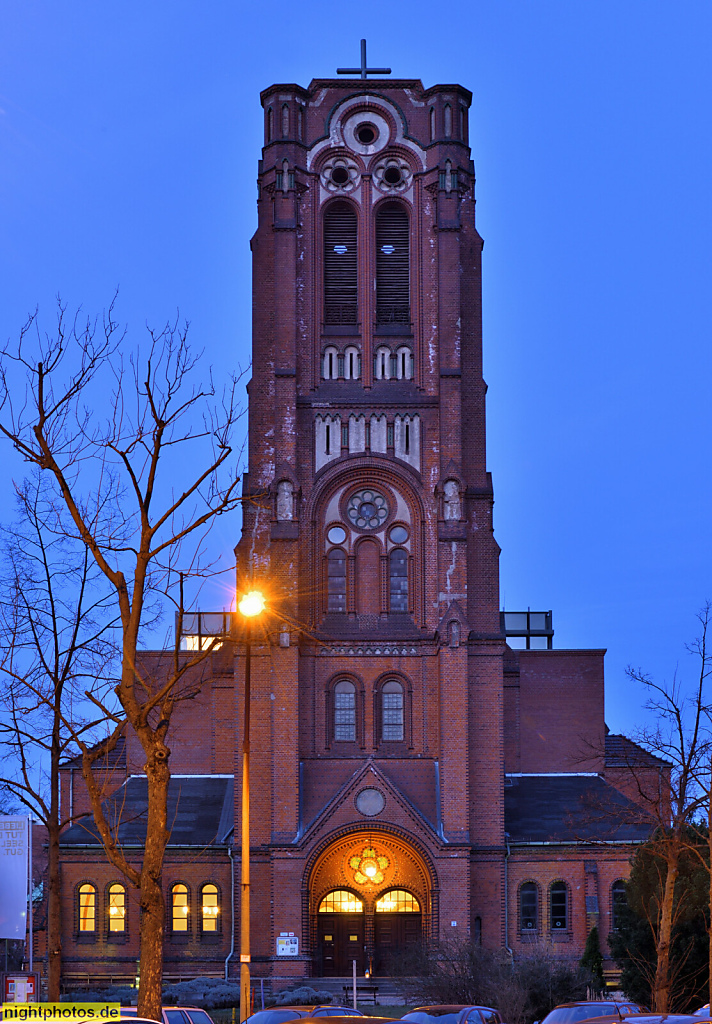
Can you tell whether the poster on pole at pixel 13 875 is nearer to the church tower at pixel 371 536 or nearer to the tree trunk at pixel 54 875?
the tree trunk at pixel 54 875

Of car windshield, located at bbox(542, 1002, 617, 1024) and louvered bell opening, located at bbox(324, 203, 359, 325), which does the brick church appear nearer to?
louvered bell opening, located at bbox(324, 203, 359, 325)

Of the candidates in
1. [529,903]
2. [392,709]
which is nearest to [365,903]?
[529,903]

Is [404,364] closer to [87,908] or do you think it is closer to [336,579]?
[336,579]

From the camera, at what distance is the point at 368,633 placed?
52.7 metres

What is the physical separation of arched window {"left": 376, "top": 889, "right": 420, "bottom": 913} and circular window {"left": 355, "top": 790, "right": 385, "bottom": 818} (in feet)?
10.5

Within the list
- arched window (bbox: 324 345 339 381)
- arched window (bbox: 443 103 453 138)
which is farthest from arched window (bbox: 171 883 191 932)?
arched window (bbox: 443 103 453 138)

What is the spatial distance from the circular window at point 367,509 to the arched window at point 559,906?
46.5 feet

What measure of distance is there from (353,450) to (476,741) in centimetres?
1113

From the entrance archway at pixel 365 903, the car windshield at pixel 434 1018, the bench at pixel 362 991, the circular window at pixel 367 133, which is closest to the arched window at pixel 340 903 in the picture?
the entrance archway at pixel 365 903

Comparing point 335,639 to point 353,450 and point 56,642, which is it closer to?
point 353,450

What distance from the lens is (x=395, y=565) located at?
175ft

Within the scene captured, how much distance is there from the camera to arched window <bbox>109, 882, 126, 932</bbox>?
173 feet

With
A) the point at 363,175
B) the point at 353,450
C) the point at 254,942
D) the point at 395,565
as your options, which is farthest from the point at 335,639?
the point at 363,175

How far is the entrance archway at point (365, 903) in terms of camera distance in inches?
2007
